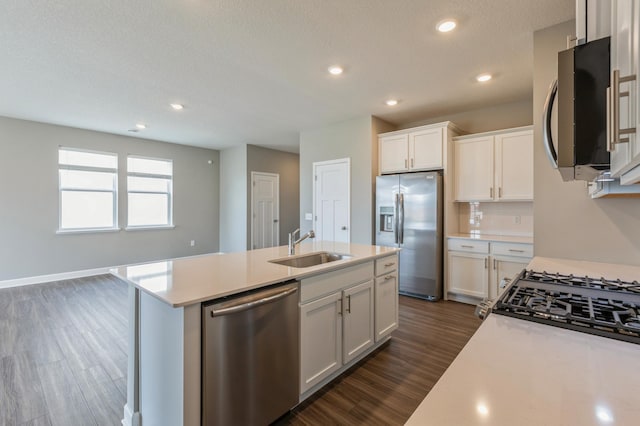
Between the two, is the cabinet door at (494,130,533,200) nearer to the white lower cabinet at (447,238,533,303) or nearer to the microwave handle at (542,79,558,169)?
the white lower cabinet at (447,238,533,303)

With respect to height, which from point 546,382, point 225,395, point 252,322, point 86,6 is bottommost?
point 225,395

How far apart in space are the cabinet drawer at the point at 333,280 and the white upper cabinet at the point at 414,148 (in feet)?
7.76

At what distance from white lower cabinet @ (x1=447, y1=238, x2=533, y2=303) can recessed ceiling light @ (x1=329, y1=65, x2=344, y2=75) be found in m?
2.59

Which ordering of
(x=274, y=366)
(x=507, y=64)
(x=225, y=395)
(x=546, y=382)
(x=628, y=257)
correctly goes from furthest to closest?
(x=507, y=64)
(x=628, y=257)
(x=274, y=366)
(x=225, y=395)
(x=546, y=382)

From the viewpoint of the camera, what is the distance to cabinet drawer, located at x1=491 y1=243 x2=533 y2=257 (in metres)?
3.42

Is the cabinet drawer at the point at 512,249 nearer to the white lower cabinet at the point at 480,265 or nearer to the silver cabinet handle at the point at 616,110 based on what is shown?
the white lower cabinet at the point at 480,265

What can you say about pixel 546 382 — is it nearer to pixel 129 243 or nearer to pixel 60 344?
pixel 60 344

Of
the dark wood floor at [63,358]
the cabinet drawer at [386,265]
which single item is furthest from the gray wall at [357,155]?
the dark wood floor at [63,358]

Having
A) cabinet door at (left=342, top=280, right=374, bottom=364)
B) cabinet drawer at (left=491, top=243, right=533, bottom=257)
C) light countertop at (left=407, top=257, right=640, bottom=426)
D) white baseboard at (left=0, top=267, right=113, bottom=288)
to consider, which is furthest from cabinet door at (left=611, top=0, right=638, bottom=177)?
white baseboard at (left=0, top=267, right=113, bottom=288)

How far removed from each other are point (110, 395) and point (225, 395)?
123 cm

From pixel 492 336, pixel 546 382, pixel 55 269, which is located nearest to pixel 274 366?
pixel 492 336

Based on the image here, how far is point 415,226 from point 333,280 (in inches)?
94.6

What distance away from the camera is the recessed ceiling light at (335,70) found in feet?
10.0

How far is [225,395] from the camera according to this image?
1.45 meters
